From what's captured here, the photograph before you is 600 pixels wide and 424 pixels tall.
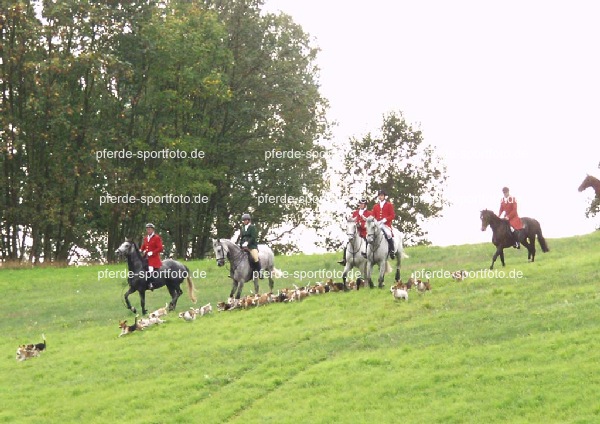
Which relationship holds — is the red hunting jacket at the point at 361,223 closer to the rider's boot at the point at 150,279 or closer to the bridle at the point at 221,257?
the bridle at the point at 221,257

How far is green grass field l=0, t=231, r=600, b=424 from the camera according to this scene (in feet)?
68.7

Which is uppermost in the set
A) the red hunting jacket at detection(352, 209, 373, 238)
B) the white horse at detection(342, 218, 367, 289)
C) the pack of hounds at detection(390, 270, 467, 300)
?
the red hunting jacket at detection(352, 209, 373, 238)

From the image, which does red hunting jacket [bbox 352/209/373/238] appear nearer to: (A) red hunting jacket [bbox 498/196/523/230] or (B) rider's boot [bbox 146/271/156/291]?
(A) red hunting jacket [bbox 498/196/523/230]

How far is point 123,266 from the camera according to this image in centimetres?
5300

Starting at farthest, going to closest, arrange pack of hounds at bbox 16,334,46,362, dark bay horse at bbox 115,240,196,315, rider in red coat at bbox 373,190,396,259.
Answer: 1. dark bay horse at bbox 115,240,196,315
2. rider in red coat at bbox 373,190,396,259
3. pack of hounds at bbox 16,334,46,362

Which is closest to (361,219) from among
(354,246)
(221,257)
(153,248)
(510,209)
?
(354,246)

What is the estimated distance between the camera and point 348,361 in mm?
24531

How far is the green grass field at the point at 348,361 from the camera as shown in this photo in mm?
20938

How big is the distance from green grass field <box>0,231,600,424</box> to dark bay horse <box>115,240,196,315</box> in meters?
1.70

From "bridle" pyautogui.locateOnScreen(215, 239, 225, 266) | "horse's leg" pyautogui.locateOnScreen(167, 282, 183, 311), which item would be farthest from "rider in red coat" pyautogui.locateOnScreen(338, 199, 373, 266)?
"horse's leg" pyautogui.locateOnScreen(167, 282, 183, 311)

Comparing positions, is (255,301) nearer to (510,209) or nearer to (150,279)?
(150,279)

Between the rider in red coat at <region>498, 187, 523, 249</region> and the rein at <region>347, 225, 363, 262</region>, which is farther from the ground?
the rider in red coat at <region>498, 187, 523, 249</region>

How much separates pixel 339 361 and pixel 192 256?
45820 mm

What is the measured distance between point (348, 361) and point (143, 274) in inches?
487
